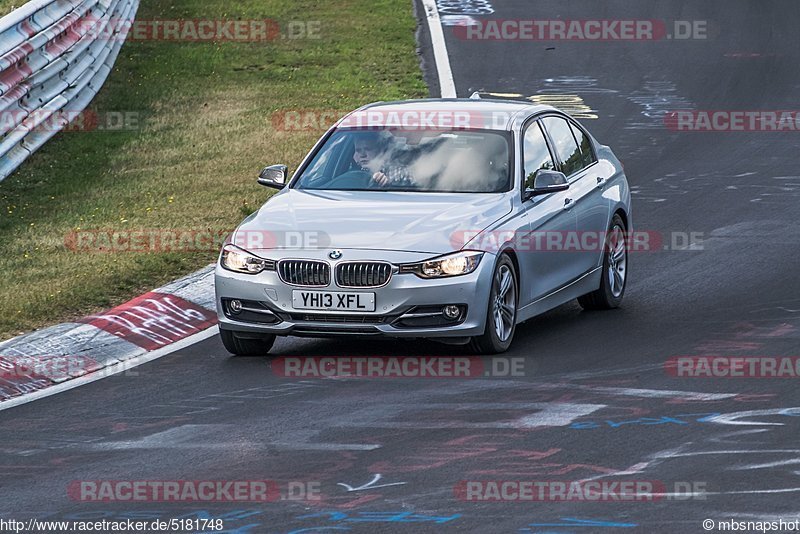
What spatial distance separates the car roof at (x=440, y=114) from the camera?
11.9 m

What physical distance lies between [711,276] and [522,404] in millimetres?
4384

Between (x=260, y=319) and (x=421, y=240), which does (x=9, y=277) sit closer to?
(x=260, y=319)

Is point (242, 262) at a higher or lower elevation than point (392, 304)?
higher

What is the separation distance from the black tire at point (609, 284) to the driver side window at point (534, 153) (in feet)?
2.98

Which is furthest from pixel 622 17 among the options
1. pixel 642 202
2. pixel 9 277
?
pixel 9 277

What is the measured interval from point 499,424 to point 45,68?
10215 millimetres

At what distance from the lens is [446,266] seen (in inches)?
410

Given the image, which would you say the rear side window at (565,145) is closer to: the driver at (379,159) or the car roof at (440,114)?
the car roof at (440,114)

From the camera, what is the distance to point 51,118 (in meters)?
18.1

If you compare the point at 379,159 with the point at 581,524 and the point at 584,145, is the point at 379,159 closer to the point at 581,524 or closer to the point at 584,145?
the point at 584,145

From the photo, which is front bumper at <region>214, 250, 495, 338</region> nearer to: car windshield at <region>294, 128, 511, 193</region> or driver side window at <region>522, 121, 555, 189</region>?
car windshield at <region>294, 128, 511, 193</region>

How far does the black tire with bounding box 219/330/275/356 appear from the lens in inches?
429

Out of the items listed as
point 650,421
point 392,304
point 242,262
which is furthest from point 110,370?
point 650,421

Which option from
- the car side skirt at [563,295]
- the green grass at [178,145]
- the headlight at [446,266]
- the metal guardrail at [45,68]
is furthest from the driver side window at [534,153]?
the metal guardrail at [45,68]
